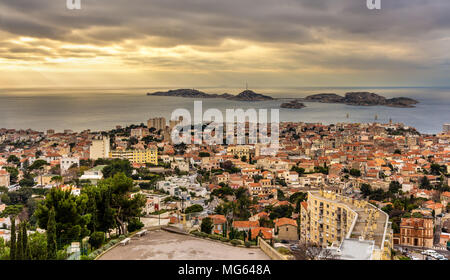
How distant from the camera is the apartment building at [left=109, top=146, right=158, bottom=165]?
14.7 m

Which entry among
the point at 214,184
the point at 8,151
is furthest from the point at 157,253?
the point at 8,151

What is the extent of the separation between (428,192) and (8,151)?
14638mm

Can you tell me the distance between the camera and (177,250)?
2631mm

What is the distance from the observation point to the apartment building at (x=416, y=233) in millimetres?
6383

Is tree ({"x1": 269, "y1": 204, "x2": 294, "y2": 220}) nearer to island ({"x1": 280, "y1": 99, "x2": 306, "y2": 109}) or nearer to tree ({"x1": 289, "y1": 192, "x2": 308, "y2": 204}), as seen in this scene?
tree ({"x1": 289, "y1": 192, "x2": 308, "y2": 204})

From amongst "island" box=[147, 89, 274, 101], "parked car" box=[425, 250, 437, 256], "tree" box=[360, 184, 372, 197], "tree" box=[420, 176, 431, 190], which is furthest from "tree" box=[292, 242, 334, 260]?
"tree" box=[420, 176, 431, 190]

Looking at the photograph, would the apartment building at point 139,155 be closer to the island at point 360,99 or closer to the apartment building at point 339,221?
the island at point 360,99

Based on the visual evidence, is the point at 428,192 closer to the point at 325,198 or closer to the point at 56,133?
the point at 325,198

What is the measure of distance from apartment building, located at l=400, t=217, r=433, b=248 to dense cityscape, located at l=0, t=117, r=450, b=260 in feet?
0.06

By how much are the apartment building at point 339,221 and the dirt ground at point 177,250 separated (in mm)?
1197

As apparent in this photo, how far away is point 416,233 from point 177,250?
513 centimetres

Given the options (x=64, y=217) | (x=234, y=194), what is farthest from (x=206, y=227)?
(x=234, y=194)

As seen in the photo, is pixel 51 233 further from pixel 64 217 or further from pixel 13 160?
pixel 13 160

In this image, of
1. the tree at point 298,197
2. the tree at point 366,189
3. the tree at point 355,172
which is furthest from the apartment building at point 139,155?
the tree at point 366,189
